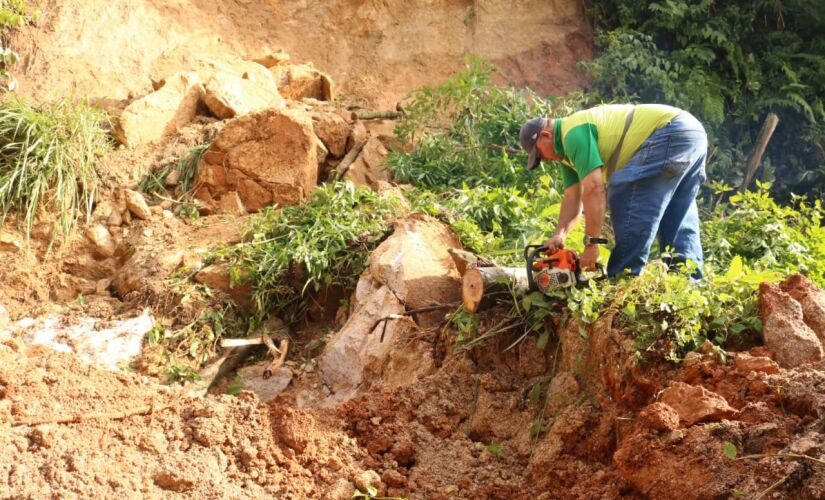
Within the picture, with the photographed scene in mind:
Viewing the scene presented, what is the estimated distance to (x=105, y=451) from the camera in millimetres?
4195

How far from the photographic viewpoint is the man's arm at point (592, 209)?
516 cm

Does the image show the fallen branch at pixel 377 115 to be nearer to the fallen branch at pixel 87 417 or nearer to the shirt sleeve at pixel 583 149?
the shirt sleeve at pixel 583 149

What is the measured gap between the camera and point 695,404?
12.9 ft

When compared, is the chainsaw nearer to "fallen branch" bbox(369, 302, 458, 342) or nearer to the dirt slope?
"fallen branch" bbox(369, 302, 458, 342)

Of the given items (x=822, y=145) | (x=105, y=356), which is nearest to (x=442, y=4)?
(x=822, y=145)

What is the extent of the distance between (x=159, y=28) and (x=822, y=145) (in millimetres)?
7301

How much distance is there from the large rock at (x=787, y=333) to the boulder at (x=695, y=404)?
0.49m

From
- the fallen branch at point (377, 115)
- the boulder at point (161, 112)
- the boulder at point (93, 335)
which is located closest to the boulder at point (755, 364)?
the boulder at point (93, 335)

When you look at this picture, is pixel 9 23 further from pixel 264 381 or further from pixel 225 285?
pixel 264 381

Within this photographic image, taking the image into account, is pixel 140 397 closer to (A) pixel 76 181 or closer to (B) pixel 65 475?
(B) pixel 65 475

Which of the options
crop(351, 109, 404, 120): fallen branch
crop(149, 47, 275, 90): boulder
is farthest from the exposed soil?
crop(351, 109, 404, 120): fallen branch

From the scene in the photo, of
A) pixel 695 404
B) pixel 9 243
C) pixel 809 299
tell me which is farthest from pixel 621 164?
pixel 9 243

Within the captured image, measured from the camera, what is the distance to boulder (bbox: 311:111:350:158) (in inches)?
329

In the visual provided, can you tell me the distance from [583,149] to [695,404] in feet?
6.09
